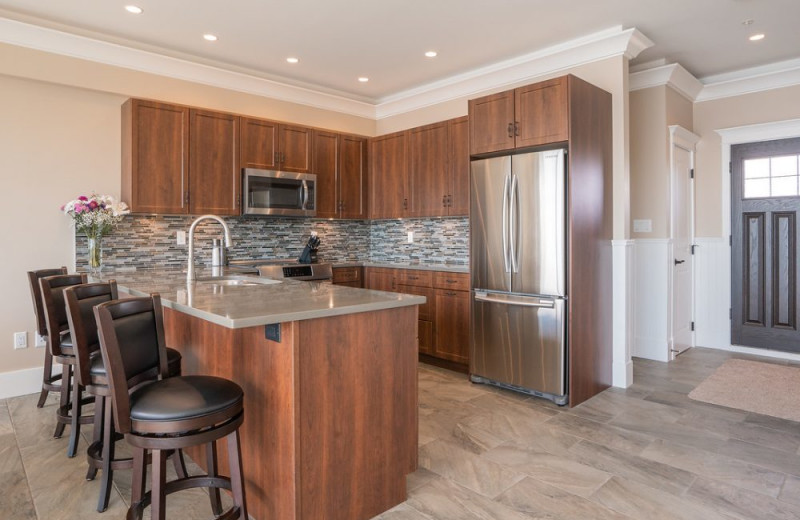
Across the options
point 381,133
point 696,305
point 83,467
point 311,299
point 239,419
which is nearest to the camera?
point 239,419

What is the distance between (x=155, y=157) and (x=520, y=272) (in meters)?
3.13

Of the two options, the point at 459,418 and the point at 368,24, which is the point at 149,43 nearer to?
the point at 368,24

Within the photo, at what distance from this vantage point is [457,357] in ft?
14.3

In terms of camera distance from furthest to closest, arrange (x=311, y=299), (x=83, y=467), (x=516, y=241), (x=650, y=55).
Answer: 1. (x=650, y=55)
2. (x=516, y=241)
3. (x=83, y=467)
4. (x=311, y=299)

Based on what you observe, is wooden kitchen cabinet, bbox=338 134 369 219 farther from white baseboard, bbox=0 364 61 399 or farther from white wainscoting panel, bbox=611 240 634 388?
white baseboard, bbox=0 364 61 399

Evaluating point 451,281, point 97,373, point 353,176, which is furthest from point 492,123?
point 97,373

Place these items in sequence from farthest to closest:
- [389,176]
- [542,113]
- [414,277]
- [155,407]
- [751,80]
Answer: [389,176]
[751,80]
[414,277]
[542,113]
[155,407]

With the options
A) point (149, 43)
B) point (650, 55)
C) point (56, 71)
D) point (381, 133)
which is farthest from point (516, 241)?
point (56, 71)

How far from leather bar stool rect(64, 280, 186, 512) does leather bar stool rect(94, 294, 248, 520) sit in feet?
0.93

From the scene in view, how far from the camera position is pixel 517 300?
3.63m

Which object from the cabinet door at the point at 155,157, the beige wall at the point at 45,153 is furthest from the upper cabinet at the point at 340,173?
the beige wall at the point at 45,153

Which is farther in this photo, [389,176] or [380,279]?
[389,176]

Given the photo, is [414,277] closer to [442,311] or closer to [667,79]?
[442,311]

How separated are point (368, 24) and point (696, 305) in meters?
4.46
